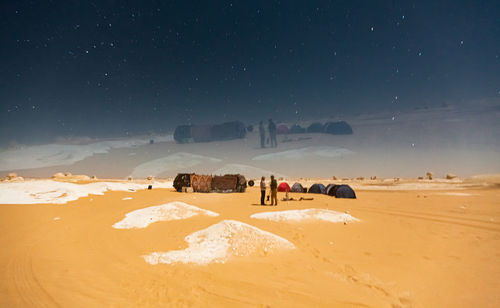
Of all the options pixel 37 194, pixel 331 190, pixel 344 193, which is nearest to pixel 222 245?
pixel 37 194

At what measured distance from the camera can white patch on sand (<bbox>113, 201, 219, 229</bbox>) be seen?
44.8 feet

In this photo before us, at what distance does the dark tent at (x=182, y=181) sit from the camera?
37.3 meters

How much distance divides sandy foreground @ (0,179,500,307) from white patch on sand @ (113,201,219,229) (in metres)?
0.75

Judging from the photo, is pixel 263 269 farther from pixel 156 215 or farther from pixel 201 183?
pixel 201 183

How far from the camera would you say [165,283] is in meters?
6.70

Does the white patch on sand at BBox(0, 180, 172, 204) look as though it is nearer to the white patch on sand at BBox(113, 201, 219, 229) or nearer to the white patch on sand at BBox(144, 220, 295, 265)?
the white patch on sand at BBox(113, 201, 219, 229)

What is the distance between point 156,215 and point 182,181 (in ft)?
75.5

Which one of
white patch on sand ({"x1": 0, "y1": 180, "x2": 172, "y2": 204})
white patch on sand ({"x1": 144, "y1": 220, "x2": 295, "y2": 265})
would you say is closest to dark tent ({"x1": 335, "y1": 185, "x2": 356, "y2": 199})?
white patch on sand ({"x1": 144, "y1": 220, "x2": 295, "y2": 265})

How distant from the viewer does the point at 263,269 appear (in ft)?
25.7

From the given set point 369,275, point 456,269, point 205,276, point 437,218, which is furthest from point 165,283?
point 437,218

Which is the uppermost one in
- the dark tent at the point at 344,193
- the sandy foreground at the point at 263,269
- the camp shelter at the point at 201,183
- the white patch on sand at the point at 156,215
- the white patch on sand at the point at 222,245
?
the camp shelter at the point at 201,183

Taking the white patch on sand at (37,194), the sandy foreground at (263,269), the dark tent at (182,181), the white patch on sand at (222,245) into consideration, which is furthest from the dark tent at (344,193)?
the white patch on sand at (37,194)

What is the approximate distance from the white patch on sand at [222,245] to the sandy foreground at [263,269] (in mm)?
301

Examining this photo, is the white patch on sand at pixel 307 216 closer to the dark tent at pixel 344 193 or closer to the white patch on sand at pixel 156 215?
the white patch on sand at pixel 156 215
